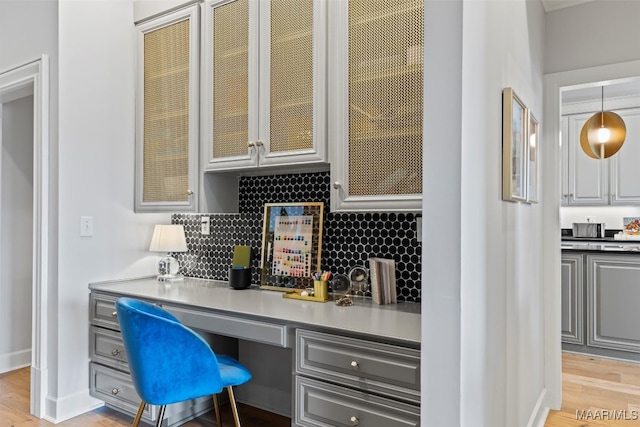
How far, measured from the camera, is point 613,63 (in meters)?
2.54

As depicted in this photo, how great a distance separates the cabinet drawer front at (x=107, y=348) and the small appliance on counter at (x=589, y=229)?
533cm

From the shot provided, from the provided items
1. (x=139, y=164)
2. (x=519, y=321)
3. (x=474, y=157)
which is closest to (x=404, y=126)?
(x=474, y=157)

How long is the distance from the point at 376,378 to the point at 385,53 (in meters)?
1.39

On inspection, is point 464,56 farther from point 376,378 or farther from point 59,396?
point 59,396

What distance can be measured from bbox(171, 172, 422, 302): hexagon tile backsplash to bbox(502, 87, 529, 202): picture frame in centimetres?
53

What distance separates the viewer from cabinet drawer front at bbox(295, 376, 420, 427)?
1524 mm

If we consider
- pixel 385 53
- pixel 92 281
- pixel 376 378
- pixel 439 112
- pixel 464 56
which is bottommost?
pixel 376 378

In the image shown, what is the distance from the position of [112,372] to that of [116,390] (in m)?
0.11

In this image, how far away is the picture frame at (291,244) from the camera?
239 centimetres

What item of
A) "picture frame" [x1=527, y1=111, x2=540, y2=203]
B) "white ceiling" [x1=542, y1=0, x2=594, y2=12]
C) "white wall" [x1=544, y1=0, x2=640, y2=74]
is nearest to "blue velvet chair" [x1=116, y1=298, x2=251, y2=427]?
"picture frame" [x1=527, y1=111, x2=540, y2=203]

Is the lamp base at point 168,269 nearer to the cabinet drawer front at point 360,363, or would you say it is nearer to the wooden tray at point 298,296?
the wooden tray at point 298,296

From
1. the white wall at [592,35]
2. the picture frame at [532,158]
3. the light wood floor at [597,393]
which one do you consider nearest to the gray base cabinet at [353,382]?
the picture frame at [532,158]

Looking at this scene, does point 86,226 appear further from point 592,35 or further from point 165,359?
point 592,35

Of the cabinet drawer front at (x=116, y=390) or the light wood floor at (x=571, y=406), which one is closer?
the cabinet drawer front at (x=116, y=390)
